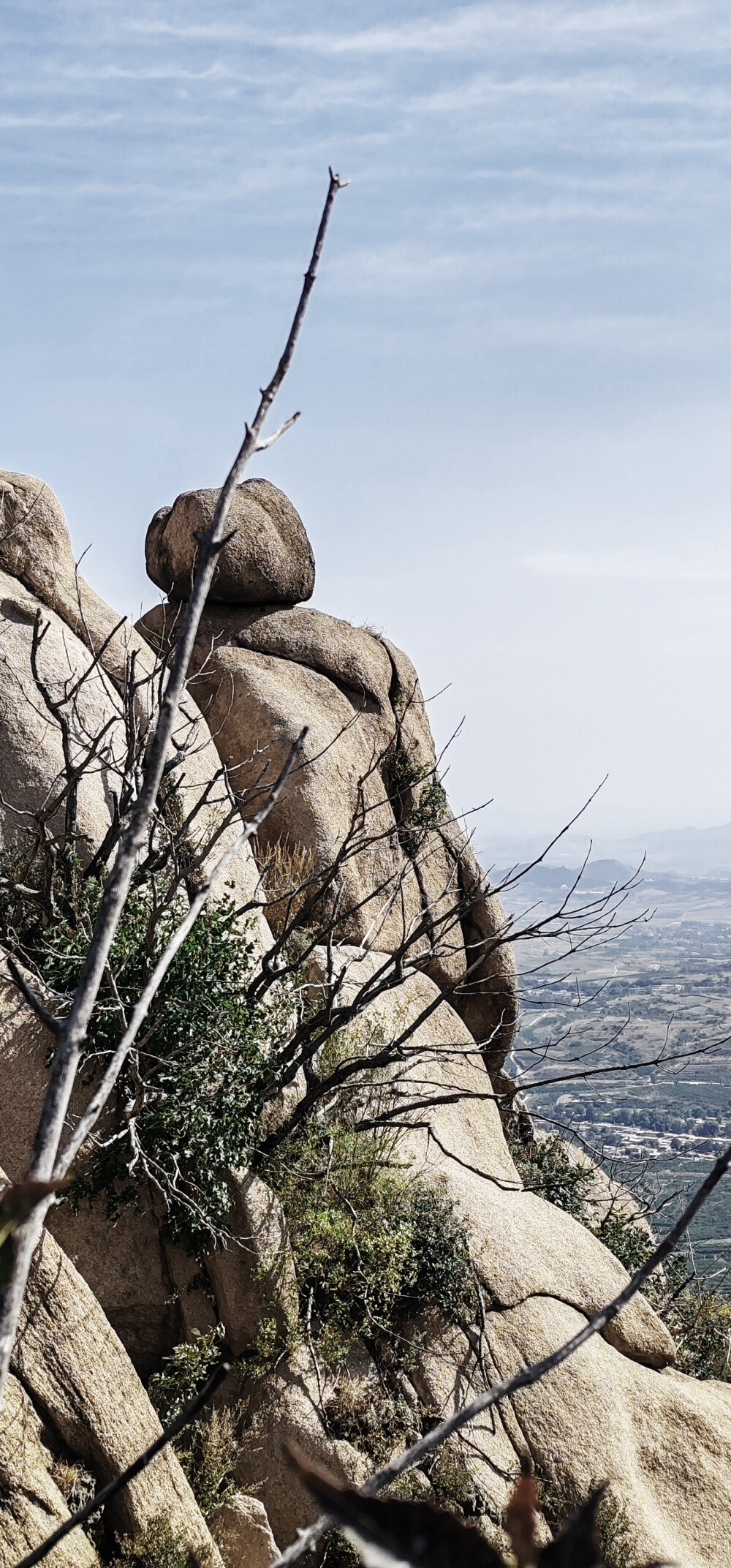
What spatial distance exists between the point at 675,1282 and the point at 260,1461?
9.61m

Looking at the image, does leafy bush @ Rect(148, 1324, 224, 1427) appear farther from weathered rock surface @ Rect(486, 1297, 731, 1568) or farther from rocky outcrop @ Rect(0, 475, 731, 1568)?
weathered rock surface @ Rect(486, 1297, 731, 1568)

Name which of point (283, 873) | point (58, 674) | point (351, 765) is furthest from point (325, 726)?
point (58, 674)

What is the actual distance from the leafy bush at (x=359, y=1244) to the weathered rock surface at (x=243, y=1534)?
59.8 inches

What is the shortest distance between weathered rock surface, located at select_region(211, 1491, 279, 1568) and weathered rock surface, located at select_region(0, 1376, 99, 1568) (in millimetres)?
1949

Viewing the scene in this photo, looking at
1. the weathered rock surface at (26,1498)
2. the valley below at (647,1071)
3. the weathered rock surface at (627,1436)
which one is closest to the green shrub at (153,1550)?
the weathered rock surface at (26,1498)

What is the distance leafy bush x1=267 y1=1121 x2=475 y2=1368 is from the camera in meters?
10.5

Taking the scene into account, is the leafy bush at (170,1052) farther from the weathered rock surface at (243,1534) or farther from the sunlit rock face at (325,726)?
the sunlit rock face at (325,726)

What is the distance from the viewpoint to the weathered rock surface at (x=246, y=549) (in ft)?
58.0

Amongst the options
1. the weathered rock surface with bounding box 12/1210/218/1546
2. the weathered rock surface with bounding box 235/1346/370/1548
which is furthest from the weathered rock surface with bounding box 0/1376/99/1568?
the weathered rock surface with bounding box 235/1346/370/1548

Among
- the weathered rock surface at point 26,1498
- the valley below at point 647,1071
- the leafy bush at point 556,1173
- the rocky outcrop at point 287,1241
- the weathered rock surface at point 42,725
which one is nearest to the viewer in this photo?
the weathered rock surface at point 26,1498

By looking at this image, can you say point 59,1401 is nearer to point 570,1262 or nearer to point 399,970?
point 399,970

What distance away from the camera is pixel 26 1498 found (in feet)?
22.8

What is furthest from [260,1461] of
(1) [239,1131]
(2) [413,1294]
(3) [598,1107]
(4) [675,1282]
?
(3) [598,1107]

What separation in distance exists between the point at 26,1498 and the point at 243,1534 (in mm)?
2701
